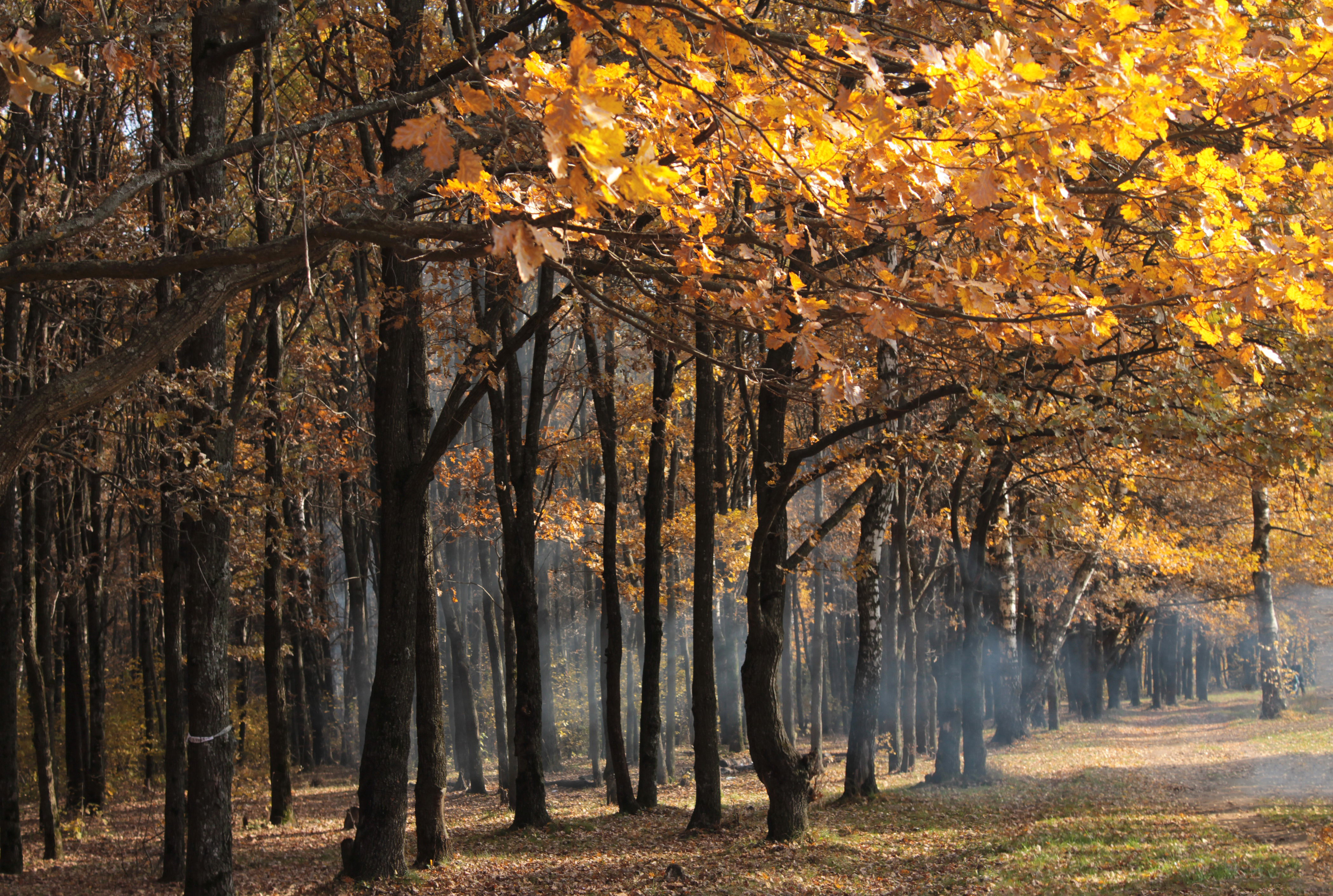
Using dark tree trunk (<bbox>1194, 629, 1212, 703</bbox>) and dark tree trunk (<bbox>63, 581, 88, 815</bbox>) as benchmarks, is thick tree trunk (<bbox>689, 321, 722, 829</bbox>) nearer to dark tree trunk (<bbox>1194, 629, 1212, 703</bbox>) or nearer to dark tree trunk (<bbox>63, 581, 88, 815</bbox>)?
dark tree trunk (<bbox>63, 581, 88, 815</bbox>)

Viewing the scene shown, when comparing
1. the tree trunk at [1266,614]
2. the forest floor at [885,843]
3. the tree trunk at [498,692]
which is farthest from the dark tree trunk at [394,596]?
the tree trunk at [1266,614]

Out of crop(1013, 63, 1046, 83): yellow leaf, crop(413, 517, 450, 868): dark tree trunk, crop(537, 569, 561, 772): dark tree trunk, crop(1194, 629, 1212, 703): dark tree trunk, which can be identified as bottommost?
crop(1194, 629, 1212, 703): dark tree trunk

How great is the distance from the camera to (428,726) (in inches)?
370

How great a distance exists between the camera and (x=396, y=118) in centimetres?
763

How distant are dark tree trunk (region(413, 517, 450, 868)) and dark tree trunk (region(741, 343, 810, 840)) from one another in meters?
3.27

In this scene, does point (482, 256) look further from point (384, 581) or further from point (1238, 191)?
point (384, 581)

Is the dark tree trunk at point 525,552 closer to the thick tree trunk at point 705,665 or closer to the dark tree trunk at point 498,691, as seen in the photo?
the thick tree trunk at point 705,665

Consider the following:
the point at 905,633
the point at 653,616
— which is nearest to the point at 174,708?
the point at 653,616

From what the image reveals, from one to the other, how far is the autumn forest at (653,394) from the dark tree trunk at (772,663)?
59mm

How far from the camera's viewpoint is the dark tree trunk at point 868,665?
13.1 metres

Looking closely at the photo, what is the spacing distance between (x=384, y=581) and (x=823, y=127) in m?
6.93

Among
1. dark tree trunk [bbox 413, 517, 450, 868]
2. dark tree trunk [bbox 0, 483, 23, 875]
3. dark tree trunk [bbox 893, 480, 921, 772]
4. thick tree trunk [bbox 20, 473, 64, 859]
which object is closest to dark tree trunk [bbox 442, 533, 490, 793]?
thick tree trunk [bbox 20, 473, 64, 859]

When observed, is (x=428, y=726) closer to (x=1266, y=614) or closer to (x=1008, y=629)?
(x=1008, y=629)

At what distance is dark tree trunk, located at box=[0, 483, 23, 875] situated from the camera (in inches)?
396
